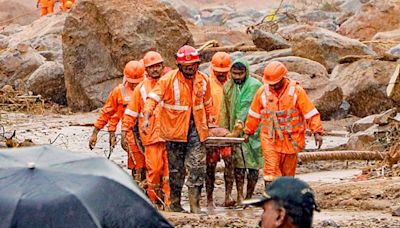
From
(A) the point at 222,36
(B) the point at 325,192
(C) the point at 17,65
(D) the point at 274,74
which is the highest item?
(D) the point at 274,74

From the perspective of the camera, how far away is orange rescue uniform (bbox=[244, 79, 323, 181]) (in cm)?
1142

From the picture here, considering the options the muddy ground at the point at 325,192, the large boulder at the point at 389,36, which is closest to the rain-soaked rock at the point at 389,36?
the large boulder at the point at 389,36

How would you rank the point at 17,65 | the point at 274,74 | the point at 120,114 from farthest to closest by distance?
the point at 17,65 → the point at 120,114 → the point at 274,74

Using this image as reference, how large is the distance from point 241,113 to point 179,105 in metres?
1.30

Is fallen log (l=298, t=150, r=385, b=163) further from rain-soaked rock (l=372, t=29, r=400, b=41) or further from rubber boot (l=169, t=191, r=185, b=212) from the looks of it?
rain-soaked rock (l=372, t=29, r=400, b=41)

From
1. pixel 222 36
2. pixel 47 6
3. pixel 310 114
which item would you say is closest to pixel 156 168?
pixel 310 114

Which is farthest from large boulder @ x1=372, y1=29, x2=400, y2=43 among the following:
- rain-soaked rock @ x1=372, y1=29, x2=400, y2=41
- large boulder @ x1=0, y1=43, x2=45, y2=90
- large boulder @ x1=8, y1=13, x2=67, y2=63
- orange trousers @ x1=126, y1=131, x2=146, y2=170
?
orange trousers @ x1=126, y1=131, x2=146, y2=170

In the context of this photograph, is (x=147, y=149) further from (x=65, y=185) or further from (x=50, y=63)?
(x=50, y=63)

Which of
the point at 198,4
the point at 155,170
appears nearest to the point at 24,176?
the point at 155,170

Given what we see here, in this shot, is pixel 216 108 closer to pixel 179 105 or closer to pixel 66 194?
pixel 179 105

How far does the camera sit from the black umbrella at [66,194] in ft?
17.5

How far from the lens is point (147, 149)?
38.5ft

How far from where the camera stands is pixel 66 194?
17.6 feet

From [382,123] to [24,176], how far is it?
1056cm
